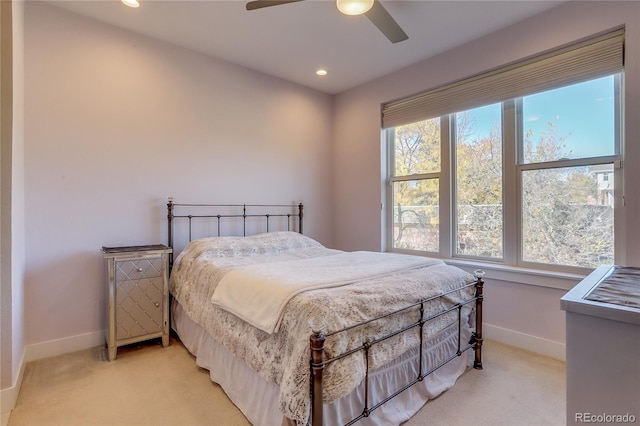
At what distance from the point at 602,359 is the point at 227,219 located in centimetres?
315

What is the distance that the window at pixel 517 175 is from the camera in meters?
2.42

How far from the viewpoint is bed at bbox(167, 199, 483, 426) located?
138 cm

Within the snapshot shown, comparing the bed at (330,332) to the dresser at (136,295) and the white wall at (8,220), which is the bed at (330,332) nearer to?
the dresser at (136,295)

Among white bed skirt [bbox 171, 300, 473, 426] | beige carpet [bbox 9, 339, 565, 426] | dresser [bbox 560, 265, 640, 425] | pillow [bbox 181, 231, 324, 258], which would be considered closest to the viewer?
dresser [bbox 560, 265, 640, 425]

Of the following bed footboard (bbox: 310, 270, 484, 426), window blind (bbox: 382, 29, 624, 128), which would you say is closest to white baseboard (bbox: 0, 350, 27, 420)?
bed footboard (bbox: 310, 270, 484, 426)

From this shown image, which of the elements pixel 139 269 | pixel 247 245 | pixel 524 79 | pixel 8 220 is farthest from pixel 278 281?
pixel 524 79

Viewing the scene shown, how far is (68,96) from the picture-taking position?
2572 mm

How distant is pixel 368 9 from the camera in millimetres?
1901

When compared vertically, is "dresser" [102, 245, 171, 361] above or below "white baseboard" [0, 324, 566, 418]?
above

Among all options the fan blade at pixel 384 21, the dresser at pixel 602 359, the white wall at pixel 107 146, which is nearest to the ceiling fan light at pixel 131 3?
the white wall at pixel 107 146

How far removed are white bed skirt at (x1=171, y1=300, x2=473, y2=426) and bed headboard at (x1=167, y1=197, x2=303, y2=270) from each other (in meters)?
1.16

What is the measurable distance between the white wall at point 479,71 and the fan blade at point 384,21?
3.15ft

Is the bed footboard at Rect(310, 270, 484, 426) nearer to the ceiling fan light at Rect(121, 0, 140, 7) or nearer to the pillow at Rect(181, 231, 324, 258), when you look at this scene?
the pillow at Rect(181, 231, 324, 258)

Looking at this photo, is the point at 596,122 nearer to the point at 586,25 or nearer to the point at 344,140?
the point at 586,25
